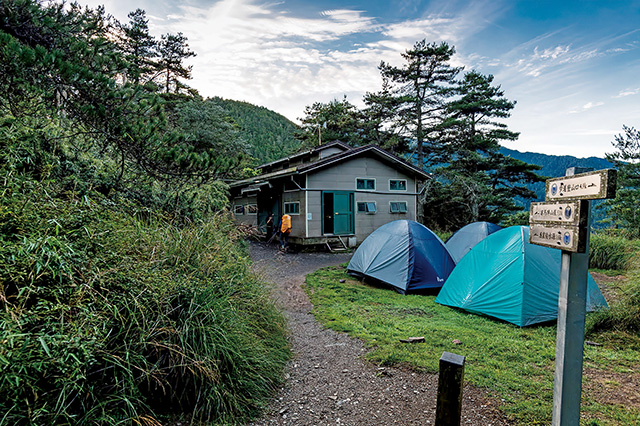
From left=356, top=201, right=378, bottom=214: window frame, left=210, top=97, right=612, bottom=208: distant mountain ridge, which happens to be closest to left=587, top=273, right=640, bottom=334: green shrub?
left=356, top=201, right=378, bottom=214: window frame

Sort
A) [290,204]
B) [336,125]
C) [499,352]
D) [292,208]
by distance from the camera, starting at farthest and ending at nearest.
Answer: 1. [336,125]
2. [290,204]
3. [292,208]
4. [499,352]

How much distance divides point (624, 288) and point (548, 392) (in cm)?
324

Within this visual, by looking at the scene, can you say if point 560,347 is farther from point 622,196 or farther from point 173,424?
point 622,196

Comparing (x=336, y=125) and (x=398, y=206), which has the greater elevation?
(x=336, y=125)

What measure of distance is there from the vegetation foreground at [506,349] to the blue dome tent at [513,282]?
225 millimetres

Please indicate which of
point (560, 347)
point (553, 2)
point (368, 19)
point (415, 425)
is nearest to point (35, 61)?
point (415, 425)

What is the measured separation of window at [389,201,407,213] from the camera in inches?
622

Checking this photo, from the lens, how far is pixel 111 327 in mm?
2273

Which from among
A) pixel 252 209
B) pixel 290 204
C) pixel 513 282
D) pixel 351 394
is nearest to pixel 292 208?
pixel 290 204

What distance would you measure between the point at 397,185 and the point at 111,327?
49.3ft

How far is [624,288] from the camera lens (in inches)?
190

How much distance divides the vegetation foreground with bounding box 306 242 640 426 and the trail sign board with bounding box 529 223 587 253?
1555 mm

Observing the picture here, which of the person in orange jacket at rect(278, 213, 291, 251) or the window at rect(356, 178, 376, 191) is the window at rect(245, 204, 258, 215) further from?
the window at rect(356, 178, 376, 191)

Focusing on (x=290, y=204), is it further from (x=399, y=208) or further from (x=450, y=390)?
(x=450, y=390)
